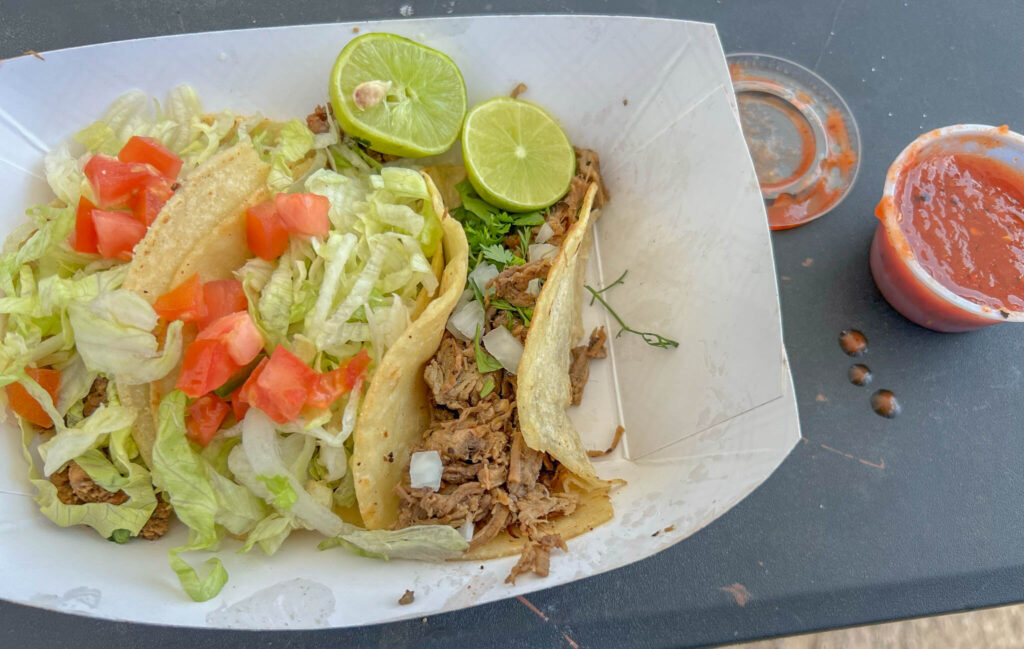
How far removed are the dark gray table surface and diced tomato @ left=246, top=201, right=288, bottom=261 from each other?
1.04 metres

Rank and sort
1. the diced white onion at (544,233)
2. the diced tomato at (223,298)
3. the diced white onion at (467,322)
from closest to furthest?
1. the diced tomato at (223,298)
2. the diced white onion at (467,322)
3. the diced white onion at (544,233)

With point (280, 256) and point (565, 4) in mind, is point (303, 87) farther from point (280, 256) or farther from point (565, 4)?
point (565, 4)

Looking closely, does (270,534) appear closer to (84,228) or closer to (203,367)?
(203,367)

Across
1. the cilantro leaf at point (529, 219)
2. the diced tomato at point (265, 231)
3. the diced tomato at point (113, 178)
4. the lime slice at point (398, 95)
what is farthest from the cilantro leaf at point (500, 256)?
the diced tomato at point (113, 178)

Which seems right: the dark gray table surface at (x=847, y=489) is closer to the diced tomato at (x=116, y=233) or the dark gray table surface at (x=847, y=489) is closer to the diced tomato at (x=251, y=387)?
the diced tomato at (x=251, y=387)

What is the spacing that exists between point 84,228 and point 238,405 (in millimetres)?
628

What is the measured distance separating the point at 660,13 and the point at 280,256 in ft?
5.50

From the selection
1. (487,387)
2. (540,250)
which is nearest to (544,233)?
(540,250)

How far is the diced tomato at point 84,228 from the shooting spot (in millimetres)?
1655

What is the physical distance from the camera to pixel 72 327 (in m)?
1.61

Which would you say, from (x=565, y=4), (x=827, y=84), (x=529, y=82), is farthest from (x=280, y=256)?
(x=827, y=84)

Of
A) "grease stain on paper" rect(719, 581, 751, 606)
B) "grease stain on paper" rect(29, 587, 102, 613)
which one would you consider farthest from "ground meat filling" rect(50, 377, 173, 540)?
"grease stain on paper" rect(719, 581, 751, 606)

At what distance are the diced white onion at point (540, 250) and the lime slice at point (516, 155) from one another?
0.12 metres

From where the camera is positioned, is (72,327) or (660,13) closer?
(72,327)
